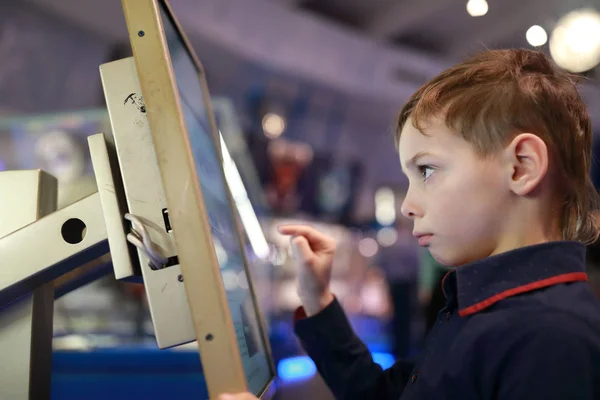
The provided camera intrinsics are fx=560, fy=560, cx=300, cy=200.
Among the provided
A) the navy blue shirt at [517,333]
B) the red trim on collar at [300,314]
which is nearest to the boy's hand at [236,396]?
the navy blue shirt at [517,333]

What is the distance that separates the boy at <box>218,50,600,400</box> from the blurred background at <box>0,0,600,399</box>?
0.45 metres

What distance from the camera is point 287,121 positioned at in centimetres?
503

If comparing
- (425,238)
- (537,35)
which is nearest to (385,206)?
(537,35)

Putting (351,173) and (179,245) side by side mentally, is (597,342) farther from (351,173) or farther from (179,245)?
(351,173)

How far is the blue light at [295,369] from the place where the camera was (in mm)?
1732

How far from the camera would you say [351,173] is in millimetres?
5355

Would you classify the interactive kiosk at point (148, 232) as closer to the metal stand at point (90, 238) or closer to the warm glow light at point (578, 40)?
the metal stand at point (90, 238)

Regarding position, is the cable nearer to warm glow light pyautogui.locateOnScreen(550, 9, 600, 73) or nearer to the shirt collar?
the shirt collar

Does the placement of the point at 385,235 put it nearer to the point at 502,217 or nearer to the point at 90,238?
the point at 502,217

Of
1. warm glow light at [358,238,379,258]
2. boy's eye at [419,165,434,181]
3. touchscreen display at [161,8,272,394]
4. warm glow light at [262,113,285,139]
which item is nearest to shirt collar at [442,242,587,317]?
boy's eye at [419,165,434,181]

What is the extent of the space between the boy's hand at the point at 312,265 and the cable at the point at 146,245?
35 cm

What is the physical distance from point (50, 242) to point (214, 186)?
192mm

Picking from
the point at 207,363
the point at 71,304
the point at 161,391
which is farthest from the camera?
Answer: the point at 71,304

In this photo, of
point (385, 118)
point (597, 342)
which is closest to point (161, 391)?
point (597, 342)
